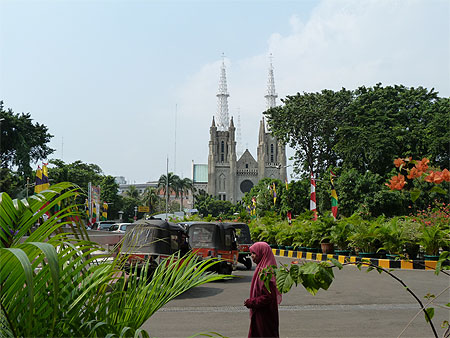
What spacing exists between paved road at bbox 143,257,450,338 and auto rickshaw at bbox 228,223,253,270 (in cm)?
456

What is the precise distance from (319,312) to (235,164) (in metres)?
113

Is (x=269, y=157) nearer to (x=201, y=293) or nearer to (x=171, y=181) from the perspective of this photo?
(x=171, y=181)

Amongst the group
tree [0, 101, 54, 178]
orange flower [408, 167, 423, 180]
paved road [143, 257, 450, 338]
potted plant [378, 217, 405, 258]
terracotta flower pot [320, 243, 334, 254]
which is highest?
tree [0, 101, 54, 178]

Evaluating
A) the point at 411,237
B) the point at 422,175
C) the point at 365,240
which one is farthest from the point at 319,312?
the point at 365,240

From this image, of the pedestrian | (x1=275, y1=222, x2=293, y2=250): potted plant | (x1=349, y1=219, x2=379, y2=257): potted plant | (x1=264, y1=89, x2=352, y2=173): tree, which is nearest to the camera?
the pedestrian

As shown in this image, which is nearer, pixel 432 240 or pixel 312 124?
pixel 432 240

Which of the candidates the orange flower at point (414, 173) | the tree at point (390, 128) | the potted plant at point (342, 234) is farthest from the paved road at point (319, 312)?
the tree at point (390, 128)

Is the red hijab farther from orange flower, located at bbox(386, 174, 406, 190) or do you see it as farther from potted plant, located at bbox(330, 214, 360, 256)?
potted plant, located at bbox(330, 214, 360, 256)

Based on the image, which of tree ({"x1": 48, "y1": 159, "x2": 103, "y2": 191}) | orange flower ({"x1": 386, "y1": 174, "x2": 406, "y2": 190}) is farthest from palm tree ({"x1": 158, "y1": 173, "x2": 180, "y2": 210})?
orange flower ({"x1": 386, "y1": 174, "x2": 406, "y2": 190})

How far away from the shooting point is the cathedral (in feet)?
397

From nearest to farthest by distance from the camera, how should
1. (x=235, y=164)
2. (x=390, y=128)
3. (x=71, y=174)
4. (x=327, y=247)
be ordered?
(x=327, y=247) → (x=390, y=128) → (x=71, y=174) → (x=235, y=164)

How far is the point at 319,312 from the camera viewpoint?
855 cm

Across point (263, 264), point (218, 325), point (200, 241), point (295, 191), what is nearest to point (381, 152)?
point (295, 191)

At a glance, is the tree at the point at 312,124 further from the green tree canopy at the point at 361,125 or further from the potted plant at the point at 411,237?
the potted plant at the point at 411,237
